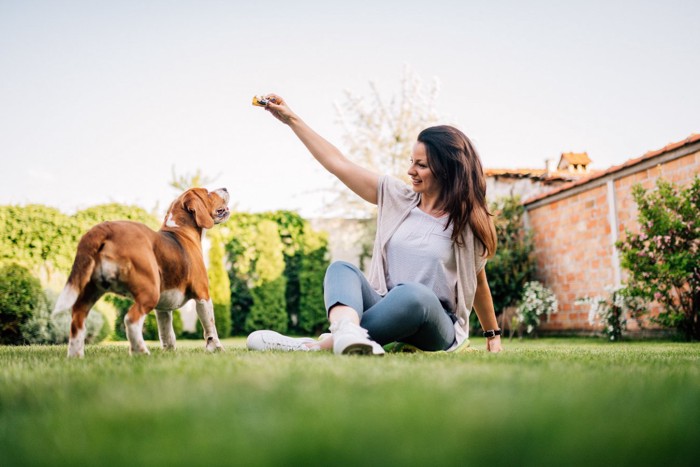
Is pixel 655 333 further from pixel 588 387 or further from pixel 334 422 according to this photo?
pixel 334 422

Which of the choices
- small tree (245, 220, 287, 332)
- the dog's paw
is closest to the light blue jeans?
the dog's paw

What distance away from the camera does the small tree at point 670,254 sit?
6910 millimetres

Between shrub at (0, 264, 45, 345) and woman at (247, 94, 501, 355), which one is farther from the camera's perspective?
shrub at (0, 264, 45, 345)

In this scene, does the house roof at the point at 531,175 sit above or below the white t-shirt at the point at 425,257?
above

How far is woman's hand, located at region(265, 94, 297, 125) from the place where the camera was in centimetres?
348

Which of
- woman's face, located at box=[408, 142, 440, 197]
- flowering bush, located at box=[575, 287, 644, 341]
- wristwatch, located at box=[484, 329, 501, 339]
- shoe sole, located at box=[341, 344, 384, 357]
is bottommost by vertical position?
flowering bush, located at box=[575, 287, 644, 341]

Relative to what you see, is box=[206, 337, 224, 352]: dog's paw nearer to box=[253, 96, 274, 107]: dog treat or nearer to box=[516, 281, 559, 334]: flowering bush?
box=[253, 96, 274, 107]: dog treat

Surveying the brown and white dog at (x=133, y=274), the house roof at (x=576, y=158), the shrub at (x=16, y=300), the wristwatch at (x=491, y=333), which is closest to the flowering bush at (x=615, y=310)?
the wristwatch at (x=491, y=333)

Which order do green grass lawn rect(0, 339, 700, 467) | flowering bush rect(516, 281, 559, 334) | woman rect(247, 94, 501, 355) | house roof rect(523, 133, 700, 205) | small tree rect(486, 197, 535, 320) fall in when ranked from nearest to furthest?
green grass lawn rect(0, 339, 700, 467) < woman rect(247, 94, 501, 355) < house roof rect(523, 133, 700, 205) < flowering bush rect(516, 281, 559, 334) < small tree rect(486, 197, 535, 320)

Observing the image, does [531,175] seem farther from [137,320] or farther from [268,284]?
[137,320]

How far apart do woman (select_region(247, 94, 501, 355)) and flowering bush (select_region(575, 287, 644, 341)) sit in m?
5.17

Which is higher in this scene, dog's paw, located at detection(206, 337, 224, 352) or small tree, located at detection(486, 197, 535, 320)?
small tree, located at detection(486, 197, 535, 320)

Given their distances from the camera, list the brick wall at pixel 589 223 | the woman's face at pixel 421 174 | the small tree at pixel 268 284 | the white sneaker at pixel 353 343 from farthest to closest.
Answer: the small tree at pixel 268 284 < the brick wall at pixel 589 223 < the woman's face at pixel 421 174 < the white sneaker at pixel 353 343

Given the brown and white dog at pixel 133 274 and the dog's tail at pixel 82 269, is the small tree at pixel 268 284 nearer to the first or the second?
the brown and white dog at pixel 133 274
